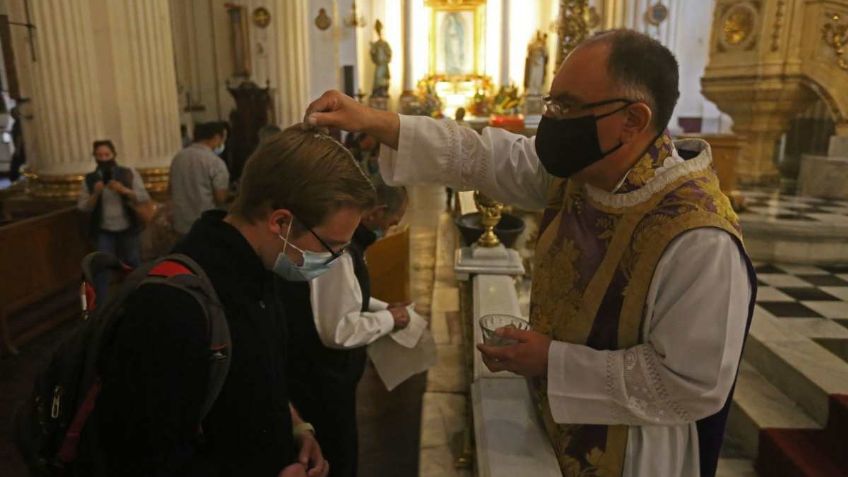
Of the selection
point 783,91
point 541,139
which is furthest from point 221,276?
point 783,91

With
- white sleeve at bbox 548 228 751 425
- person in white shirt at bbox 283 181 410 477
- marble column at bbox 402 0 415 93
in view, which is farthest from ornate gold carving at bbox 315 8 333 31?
white sleeve at bbox 548 228 751 425

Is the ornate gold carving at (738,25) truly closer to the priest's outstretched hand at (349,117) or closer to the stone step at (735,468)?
the stone step at (735,468)

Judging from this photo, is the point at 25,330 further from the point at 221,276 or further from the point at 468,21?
the point at 468,21

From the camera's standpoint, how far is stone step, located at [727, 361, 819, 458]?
2801 millimetres

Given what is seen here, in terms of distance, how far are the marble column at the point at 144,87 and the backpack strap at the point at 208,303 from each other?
633 cm

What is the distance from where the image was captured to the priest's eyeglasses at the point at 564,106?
1.42m

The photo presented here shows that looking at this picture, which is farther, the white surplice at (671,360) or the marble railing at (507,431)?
the marble railing at (507,431)

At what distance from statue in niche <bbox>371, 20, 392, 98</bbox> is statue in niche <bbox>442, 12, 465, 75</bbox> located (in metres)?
3.05

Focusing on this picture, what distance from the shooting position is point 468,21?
22.1 meters

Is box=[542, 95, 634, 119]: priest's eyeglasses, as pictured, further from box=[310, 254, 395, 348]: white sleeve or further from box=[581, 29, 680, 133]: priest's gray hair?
box=[310, 254, 395, 348]: white sleeve

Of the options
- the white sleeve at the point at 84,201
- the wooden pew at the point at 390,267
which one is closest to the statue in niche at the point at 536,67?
the wooden pew at the point at 390,267

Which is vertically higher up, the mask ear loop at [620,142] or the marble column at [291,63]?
the marble column at [291,63]

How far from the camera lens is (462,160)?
192 centimetres

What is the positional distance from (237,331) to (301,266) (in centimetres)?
24
